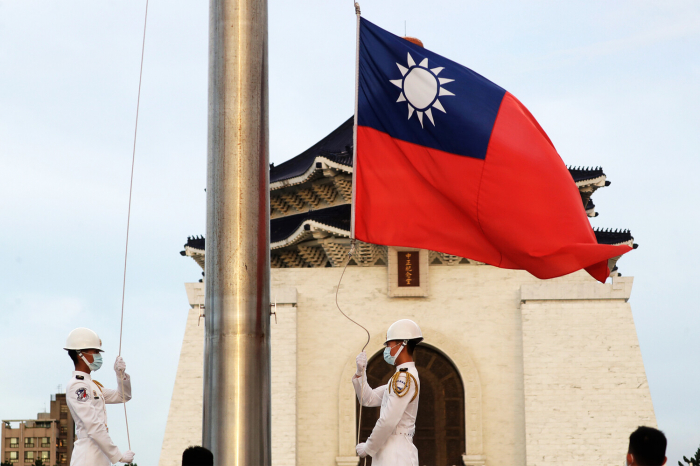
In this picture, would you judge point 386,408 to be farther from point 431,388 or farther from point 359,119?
point 431,388

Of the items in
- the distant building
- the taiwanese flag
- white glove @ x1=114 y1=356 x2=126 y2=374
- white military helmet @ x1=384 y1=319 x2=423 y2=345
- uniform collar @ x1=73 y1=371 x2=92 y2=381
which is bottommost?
the distant building

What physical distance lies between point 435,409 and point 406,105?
482 inches

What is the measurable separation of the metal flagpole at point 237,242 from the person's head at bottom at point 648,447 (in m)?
2.81

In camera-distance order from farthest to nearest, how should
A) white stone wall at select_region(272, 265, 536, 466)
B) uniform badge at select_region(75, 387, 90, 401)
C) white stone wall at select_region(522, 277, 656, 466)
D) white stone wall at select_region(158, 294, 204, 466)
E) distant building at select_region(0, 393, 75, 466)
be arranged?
distant building at select_region(0, 393, 75, 466)
white stone wall at select_region(158, 294, 204, 466)
white stone wall at select_region(272, 265, 536, 466)
white stone wall at select_region(522, 277, 656, 466)
uniform badge at select_region(75, 387, 90, 401)

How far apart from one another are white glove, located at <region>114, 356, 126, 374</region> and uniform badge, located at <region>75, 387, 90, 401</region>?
30 centimetres

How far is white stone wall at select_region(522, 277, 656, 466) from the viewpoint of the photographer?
751 inches

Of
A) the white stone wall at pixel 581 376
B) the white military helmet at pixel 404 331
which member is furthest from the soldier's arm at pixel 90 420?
the white stone wall at pixel 581 376

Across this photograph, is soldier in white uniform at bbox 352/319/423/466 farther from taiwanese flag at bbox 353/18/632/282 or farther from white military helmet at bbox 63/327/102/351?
white military helmet at bbox 63/327/102/351

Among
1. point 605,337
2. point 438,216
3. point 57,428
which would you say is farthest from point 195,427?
point 57,428

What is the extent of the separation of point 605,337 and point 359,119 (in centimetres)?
1311

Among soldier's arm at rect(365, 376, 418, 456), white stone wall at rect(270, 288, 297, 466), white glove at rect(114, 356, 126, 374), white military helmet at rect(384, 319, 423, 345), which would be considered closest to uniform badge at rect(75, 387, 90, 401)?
white glove at rect(114, 356, 126, 374)

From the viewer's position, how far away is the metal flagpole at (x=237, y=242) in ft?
20.9

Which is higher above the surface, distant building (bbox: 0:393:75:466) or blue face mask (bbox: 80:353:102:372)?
blue face mask (bbox: 80:353:102:372)

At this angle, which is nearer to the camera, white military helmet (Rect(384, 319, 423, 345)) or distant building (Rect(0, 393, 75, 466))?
white military helmet (Rect(384, 319, 423, 345))
